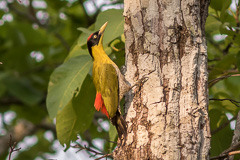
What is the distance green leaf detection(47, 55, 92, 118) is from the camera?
134 inches

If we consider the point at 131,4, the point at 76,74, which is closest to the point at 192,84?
the point at 131,4

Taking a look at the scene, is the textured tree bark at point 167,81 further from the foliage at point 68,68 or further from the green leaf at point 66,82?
the green leaf at point 66,82

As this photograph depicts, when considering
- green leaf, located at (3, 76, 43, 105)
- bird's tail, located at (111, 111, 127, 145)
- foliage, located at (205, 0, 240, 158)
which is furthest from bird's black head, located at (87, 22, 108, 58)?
green leaf, located at (3, 76, 43, 105)

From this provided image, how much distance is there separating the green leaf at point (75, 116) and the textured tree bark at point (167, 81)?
0.90 m

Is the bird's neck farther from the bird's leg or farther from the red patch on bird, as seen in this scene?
the bird's leg

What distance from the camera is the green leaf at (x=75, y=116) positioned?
368cm

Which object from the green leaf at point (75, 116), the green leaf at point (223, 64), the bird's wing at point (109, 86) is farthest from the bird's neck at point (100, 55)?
the green leaf at point (223, 64)

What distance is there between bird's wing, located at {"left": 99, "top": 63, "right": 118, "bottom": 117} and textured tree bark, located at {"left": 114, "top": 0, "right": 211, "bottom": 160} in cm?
39

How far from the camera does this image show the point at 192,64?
108 inches

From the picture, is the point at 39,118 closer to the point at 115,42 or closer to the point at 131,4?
the point at 115,42

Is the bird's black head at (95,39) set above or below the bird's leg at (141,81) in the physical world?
above

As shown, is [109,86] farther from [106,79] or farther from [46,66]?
[46,66]

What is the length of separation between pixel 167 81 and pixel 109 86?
0.87 metres

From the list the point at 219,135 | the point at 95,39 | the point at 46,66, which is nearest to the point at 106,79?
the point at 95,39
